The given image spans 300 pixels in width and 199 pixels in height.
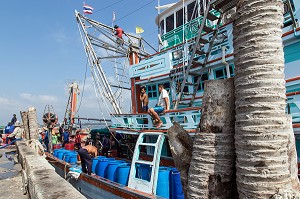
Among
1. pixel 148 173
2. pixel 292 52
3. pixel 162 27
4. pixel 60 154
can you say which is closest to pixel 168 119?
pixel 148 173

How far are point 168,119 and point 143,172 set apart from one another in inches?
66.9

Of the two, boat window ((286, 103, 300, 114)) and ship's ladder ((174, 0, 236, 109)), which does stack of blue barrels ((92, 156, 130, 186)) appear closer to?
ship's ladder ((174, 0, 236, 109))

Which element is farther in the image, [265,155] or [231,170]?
[231,170]

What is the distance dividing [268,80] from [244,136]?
17.1 inches

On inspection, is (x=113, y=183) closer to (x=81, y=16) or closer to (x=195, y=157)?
(x=195, y=157)

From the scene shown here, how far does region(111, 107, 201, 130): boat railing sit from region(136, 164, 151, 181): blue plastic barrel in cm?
131

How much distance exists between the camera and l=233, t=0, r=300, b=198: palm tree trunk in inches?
63.1

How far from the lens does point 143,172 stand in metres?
6.56

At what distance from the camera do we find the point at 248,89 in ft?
5.73

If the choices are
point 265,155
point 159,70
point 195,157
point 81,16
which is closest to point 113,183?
point 159,70

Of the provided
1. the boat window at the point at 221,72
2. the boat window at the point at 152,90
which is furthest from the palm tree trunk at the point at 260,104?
the boat window at the point at 152,90

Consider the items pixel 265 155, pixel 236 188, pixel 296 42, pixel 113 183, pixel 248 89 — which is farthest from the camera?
pixel 113 183

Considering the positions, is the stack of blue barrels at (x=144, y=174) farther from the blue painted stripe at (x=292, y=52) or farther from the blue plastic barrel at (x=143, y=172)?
the blue painted stripe at (x=292, y=52)

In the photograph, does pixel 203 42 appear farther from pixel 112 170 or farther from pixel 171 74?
pixel 112 170
